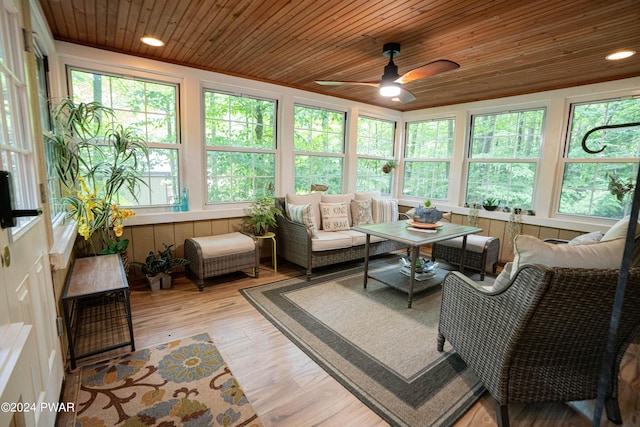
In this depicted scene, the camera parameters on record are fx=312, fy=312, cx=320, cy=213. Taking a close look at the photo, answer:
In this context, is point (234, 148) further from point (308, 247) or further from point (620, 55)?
point (620, 55)

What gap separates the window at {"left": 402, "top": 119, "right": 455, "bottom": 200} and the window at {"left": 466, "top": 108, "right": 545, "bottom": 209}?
1.27ft

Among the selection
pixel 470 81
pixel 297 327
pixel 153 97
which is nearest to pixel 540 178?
pixel 470 81

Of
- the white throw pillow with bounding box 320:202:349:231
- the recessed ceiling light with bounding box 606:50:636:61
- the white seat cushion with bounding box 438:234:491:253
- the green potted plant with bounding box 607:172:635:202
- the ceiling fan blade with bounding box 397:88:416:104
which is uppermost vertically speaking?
the recessed ceiling light with bounding box 606:50:636:61

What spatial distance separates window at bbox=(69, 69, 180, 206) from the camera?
3.01m

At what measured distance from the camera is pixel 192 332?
7.84 feet

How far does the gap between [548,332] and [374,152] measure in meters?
4.28

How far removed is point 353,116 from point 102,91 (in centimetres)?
323

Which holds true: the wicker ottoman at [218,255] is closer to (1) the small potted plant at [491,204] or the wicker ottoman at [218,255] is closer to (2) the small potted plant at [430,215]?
(2) the small potted plant at [430,215]

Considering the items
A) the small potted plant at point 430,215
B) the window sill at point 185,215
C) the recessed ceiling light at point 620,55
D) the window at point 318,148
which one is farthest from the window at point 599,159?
the window sill at point 185,215

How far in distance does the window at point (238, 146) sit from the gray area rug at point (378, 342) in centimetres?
135

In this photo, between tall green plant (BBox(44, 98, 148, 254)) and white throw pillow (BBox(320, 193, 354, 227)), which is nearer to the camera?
tall green plant (BBox(44, 98, 148, 254))

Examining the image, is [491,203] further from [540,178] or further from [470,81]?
[470,81]

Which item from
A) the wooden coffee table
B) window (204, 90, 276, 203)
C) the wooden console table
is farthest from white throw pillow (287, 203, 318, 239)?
the wooden console table

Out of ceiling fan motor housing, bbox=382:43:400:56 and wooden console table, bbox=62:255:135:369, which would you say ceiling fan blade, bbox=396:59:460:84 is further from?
wooden console table, bbox=62:255:135:369
